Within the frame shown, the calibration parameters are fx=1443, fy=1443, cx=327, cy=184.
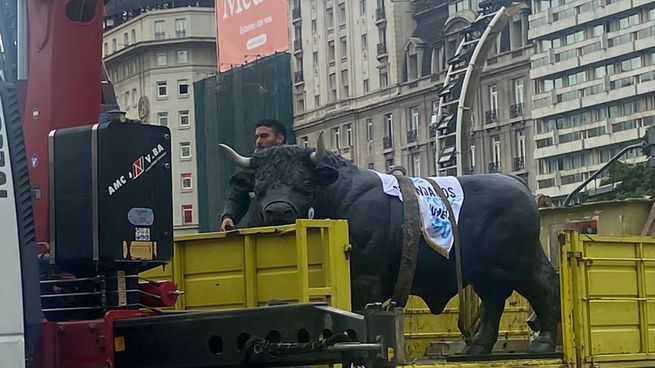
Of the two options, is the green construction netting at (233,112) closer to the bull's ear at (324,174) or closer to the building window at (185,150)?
the bull's ear at (324,174)

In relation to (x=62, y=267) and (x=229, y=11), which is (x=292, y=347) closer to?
(x=62, y=267)

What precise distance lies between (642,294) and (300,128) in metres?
70.6

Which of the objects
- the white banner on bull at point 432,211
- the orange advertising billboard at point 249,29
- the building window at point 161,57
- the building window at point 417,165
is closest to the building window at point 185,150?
the building window at point 161,57

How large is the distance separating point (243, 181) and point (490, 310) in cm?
207

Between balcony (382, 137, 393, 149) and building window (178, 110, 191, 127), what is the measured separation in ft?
94.7

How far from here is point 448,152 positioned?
30438mm

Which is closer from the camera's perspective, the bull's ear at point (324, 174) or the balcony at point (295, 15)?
the bull's ear at point (324, 174)

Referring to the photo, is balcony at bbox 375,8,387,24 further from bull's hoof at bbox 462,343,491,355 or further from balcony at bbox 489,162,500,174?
bull's hoof at bbox 462,343,491,355

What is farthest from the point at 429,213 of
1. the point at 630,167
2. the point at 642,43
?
the point at 642,43

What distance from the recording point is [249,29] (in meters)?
55.8

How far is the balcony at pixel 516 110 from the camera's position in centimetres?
6794

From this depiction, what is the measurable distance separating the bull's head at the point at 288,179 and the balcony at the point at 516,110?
196ft

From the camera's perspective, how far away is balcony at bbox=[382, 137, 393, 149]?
7156cm

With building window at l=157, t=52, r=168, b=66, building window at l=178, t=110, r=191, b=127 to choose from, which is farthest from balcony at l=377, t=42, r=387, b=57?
building window at l=157, t=52, r=168, b=66
